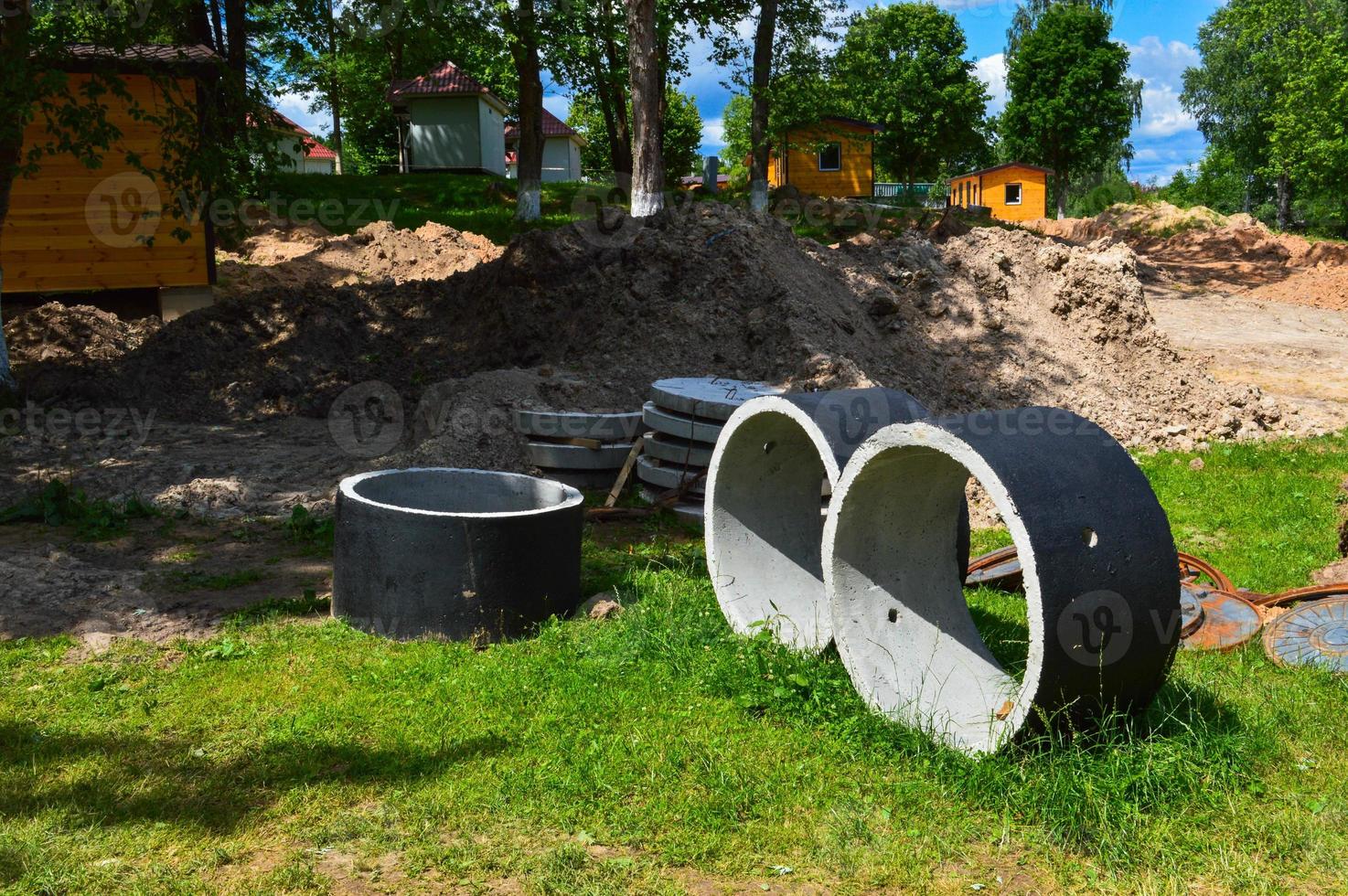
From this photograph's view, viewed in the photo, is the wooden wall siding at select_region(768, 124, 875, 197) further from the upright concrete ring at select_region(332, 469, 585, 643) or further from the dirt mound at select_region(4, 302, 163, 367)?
the upright concrete ring at select_region(332, 469, 585, 643)

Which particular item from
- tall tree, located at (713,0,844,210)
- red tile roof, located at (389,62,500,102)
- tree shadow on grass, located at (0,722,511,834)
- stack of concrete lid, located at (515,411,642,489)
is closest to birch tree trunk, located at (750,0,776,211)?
tall tree, located at (713,0,844,210)

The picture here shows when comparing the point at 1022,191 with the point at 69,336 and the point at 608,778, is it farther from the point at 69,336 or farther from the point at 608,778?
the point at 608,778

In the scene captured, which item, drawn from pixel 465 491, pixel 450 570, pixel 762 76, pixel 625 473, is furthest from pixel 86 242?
pixel 762 76

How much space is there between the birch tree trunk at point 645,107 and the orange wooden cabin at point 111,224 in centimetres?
597

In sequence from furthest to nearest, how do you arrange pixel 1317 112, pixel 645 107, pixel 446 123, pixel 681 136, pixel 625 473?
pixel 681 136 → pixel 446 123 → pixel 1317 112 → pixel 645 107 → pixel 625 473

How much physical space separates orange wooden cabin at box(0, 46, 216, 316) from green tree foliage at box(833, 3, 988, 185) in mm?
47414

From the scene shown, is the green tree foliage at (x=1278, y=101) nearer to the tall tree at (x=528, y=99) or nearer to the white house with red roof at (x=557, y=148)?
the tall tree at (x=528, y=99)

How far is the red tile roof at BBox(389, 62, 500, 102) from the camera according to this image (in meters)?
39.6

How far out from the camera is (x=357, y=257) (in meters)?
19.3

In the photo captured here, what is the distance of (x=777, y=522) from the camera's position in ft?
21.6

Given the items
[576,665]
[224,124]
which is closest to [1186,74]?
[224,124]

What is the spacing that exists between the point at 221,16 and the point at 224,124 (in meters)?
17.0

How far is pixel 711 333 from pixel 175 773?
326 inches

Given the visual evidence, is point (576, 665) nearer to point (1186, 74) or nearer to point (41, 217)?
point (41, 217)
